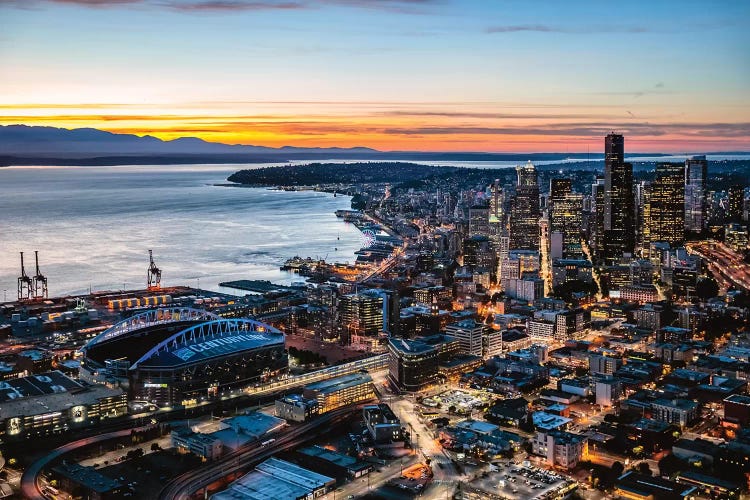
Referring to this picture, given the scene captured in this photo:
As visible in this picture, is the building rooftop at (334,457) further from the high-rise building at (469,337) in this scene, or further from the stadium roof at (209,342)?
the high-rise building at (469,337)

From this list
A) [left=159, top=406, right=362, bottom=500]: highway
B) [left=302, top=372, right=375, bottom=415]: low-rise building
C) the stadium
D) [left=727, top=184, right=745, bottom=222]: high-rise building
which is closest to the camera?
[left=159, top=406, right=362, bottom=500]: highway

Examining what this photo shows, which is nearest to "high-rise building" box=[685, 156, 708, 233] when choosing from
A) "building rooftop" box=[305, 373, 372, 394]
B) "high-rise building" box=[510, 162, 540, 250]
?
"high-rise building" box=[510, 162, 540, 250]

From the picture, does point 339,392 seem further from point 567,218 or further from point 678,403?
point 567,218

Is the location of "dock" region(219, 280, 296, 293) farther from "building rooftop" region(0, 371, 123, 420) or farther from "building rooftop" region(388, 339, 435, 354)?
"building rooftop" region(0, 371, 123, 420)

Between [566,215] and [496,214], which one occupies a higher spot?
[566,215]

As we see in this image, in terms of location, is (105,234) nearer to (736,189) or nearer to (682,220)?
(682,220)

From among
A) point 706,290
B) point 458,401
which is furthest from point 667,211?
point 458,401
